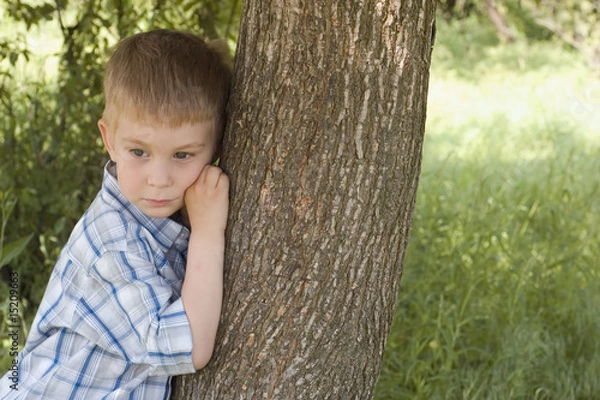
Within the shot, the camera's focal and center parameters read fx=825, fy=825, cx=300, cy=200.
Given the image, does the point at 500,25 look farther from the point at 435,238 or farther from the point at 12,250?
the point at 12,250

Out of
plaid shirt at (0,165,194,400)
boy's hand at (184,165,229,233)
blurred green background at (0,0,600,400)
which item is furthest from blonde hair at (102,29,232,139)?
blurred green background at (0,0,600,400)

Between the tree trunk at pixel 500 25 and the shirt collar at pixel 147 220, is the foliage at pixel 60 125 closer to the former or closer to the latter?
the shirt collar at pixel 147 220

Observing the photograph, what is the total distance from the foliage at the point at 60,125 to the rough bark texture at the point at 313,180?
1996 millimetres

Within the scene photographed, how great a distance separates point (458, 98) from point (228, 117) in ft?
25.3

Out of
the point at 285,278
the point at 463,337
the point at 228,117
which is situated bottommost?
the point at 463,337

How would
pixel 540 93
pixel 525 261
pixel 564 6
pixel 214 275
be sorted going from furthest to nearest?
pixel 564 6, pixel 540 93, pixel 525 261, pixel 214 275

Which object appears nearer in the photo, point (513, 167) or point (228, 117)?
point (228, 117)

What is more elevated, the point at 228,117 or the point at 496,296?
the point at 228,117

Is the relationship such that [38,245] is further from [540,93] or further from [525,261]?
[540,93]

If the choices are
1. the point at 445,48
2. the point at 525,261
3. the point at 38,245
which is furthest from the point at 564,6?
the point at 38,245

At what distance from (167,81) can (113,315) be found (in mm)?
553

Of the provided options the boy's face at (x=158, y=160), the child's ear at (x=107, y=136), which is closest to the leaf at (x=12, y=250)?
the child's ear at (x=107, y=136)

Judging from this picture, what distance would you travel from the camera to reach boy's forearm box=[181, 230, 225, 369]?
1.88 m

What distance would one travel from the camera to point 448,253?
3861 millimetres
